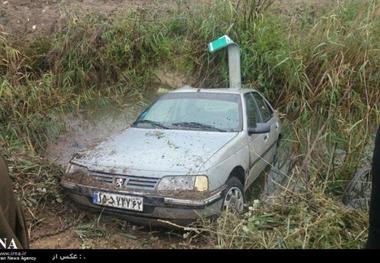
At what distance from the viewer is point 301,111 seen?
5.52 m

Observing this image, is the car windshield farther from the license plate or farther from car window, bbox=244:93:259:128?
the license plate

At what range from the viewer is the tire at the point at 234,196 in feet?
11.6

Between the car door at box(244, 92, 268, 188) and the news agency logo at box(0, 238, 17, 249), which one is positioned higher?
the news agency logo at box(0, 238, 17, 249)

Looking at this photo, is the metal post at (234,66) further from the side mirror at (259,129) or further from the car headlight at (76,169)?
the car headlight at (76,169)

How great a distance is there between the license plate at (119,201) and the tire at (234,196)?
71 centimetres

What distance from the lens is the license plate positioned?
10.9ft

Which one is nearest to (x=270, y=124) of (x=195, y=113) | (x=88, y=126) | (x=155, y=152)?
(x=195, y=113)

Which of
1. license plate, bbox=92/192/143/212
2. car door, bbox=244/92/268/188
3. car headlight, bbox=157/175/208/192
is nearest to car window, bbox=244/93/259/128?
car door, bbox=244/92/268/188

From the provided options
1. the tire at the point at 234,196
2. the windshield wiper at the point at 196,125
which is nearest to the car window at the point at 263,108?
the windshield wiper at the point at 196,125

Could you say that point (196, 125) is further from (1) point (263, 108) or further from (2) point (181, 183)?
(1) point (263, 108)

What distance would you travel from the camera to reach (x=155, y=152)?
11.9 ft

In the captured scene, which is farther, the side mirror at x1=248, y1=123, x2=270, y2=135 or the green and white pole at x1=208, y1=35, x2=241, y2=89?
the green and white pole at x1=208, y1=35, x2=241, y2=89

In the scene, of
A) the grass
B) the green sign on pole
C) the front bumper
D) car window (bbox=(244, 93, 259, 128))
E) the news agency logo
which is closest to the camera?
the news agency logo
